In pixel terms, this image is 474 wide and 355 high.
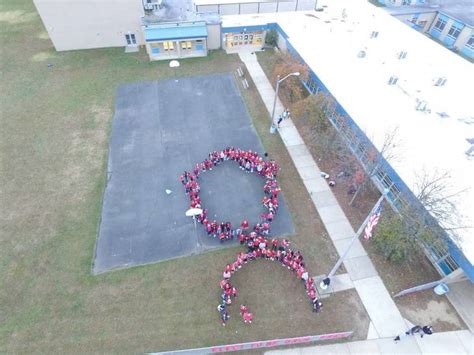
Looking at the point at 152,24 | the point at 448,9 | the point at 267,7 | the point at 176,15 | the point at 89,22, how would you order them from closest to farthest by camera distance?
the point at 152,24 < the point at 89,22 < the point at 176,15 < the point at 267,7 < the point at 448,9

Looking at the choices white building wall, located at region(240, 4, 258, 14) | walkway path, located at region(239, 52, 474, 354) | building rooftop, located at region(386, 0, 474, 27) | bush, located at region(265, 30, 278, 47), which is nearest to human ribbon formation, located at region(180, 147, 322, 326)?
Answer: walkway path, located at region(239, 52, 474, 354)

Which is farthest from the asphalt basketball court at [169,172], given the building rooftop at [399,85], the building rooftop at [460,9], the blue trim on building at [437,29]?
the building rooftop at [460,9]

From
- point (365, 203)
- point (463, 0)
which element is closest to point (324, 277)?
point (365, 203)

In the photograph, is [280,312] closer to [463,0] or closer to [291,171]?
[291,171]

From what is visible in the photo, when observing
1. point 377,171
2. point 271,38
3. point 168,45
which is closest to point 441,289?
point 377,171

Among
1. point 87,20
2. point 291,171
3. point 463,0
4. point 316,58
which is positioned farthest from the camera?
point 463,0

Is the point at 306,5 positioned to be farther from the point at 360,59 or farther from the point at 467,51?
the point at 467,51

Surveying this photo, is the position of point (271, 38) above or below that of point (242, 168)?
above
